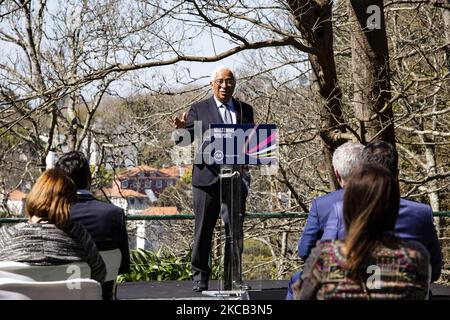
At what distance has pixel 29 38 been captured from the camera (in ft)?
54.4

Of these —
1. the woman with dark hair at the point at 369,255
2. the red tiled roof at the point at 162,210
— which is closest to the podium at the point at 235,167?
the woman with dark hair at the point at 369,255

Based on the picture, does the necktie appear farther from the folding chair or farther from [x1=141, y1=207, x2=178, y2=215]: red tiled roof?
[x1=141, y1=207, x2=178, y2=215]: red tiled roof

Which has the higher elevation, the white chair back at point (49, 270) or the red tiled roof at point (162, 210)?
the red tiled roof at point (162, 210)

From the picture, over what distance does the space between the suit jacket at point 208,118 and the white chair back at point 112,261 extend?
1874mm

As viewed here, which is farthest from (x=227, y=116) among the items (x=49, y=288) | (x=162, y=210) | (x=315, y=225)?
(x=162, y=210)

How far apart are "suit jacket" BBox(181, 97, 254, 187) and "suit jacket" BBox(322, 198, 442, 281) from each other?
2574 millimetres

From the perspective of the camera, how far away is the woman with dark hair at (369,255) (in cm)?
335

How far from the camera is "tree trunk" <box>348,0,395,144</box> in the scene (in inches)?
408

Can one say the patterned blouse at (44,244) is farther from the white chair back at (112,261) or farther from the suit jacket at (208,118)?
the suit jacket at (208,118)

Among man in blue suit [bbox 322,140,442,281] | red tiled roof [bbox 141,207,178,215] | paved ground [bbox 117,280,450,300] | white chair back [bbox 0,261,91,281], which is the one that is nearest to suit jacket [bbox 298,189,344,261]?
man in blue suit [bbox 322,140,442,281]

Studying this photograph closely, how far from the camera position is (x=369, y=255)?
11.0ft
